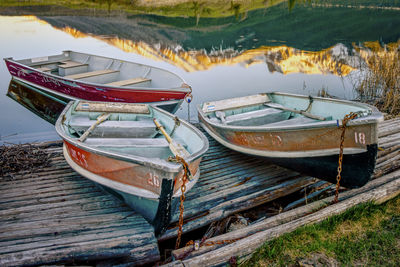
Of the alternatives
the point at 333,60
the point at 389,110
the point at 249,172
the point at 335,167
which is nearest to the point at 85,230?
the point at 249,172

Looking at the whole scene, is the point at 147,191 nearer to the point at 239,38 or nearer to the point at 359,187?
the point at 359,187

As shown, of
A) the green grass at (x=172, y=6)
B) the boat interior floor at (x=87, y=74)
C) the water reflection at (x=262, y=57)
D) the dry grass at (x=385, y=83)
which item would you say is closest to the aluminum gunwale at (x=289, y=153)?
the boat interior floor at (x=87, y=74)

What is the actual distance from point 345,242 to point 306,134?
164 cm

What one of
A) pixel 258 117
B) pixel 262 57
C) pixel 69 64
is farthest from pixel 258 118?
pixel 262 57

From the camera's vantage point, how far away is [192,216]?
4.75 metres

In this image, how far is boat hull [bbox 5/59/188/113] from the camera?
342 inches

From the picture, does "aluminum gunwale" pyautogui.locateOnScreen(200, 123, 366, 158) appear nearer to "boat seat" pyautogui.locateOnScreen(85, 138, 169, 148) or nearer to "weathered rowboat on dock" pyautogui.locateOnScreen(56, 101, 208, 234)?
"weathered rowboat on dock" pyautogui.locateOnScreen(56, 101, 208, 234)

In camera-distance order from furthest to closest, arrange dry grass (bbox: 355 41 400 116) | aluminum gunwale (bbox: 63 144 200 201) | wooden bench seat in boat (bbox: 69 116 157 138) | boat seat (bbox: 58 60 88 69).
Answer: boat seat (bbox: 58 60 88 69)
dry grass (bbox: 355 41 400 116)
wooden bench seat in boat (bbox: 69 116 157 138)
aluminum gunwale (bbox: 63 144 200 201)

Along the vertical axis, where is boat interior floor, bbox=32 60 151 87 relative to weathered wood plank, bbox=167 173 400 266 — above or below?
above

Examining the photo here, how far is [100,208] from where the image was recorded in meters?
4.70

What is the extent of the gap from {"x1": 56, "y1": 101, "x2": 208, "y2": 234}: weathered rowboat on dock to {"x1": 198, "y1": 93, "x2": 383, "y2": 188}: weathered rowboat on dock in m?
1.20

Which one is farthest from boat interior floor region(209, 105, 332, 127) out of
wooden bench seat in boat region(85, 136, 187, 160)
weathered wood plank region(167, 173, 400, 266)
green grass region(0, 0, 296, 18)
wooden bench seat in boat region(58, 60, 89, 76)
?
green grass region(0, 0, 296, 18)

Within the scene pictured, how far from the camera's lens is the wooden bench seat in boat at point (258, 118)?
22.1 feet

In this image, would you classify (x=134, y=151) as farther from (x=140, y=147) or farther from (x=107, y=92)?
(x=107, y=92)
